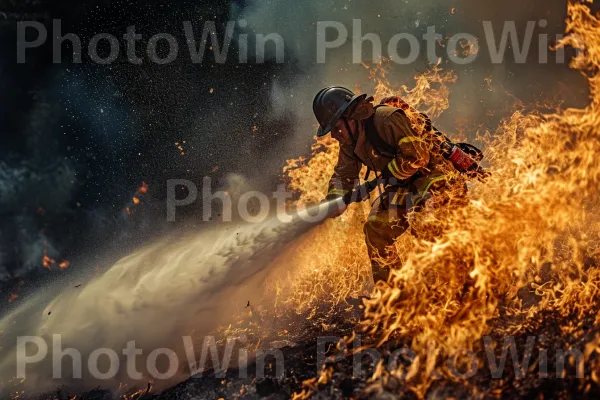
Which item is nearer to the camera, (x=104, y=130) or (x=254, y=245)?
(x=254, y=245)

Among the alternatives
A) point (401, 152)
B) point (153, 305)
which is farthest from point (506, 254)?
point (153, 305)

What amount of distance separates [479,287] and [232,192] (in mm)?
6534

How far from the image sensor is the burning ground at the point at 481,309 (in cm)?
279

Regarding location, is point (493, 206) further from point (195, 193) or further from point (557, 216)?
point (195, 193)

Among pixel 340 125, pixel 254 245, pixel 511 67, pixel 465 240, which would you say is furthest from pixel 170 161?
pixel 511 67

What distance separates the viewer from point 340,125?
161 inches

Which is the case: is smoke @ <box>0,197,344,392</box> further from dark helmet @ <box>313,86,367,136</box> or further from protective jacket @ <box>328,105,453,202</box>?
dark helmet @ <box>313,86,367,136</box>

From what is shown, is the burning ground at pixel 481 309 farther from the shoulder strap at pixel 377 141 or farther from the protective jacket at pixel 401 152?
the shoulder strap at pixel 377 141

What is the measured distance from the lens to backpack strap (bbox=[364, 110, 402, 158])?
13.1 ft

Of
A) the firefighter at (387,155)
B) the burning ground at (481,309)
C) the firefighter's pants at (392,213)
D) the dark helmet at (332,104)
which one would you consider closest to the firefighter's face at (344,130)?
the firefighter at (387,155)

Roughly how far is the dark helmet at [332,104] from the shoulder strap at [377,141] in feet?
0.97

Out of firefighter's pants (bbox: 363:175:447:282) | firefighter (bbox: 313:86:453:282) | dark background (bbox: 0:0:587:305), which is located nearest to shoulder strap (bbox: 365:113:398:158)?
firefighter (bbox: 313:86:453:282)

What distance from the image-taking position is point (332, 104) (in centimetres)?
399

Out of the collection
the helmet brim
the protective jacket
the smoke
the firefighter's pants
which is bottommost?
the smoke
